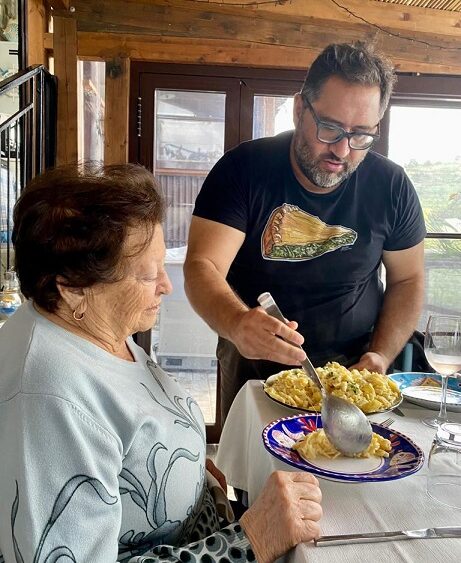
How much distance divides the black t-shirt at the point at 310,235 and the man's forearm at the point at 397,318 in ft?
0.22

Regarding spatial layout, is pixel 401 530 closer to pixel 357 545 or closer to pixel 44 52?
pixel 357 545

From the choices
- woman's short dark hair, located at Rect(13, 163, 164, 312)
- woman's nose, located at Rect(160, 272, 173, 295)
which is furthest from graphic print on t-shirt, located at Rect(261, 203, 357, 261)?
woman's short dark hair, located at Rect(13, 163, 164, 312)

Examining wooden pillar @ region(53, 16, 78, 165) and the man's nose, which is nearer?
the man's nose

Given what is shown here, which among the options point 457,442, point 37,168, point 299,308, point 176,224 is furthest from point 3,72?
point 457,442

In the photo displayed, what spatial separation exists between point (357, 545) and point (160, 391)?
471mm

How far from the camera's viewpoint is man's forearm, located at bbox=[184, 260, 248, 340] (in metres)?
1.41

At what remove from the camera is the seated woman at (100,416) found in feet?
2.39

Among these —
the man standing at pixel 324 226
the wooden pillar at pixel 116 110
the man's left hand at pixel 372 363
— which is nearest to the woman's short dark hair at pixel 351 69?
the man standing at pixel 324 226

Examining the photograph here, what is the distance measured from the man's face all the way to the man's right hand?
670 mm

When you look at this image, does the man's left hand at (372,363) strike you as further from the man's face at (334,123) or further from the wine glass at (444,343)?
the man's face at (334,123)

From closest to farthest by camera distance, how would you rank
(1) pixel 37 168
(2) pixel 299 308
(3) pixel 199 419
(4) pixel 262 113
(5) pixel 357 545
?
1. (5) pixel 357 545
2. (3) pixel 199 419
3. (2) pixel 299 308
4. (1) pixel 37 168
5. (4) pixel 262 113

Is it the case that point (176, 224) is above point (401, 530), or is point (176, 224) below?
below

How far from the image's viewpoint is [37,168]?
2963 millimetres

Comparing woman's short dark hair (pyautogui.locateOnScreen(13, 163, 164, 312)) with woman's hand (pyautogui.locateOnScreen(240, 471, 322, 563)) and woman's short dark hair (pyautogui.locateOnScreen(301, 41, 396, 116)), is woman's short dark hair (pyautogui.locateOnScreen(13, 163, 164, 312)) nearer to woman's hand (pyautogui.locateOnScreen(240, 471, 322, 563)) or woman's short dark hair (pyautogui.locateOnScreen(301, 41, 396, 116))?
woman's hand (pyautogui.locateOnScreen(240, 471, 322, 563))
